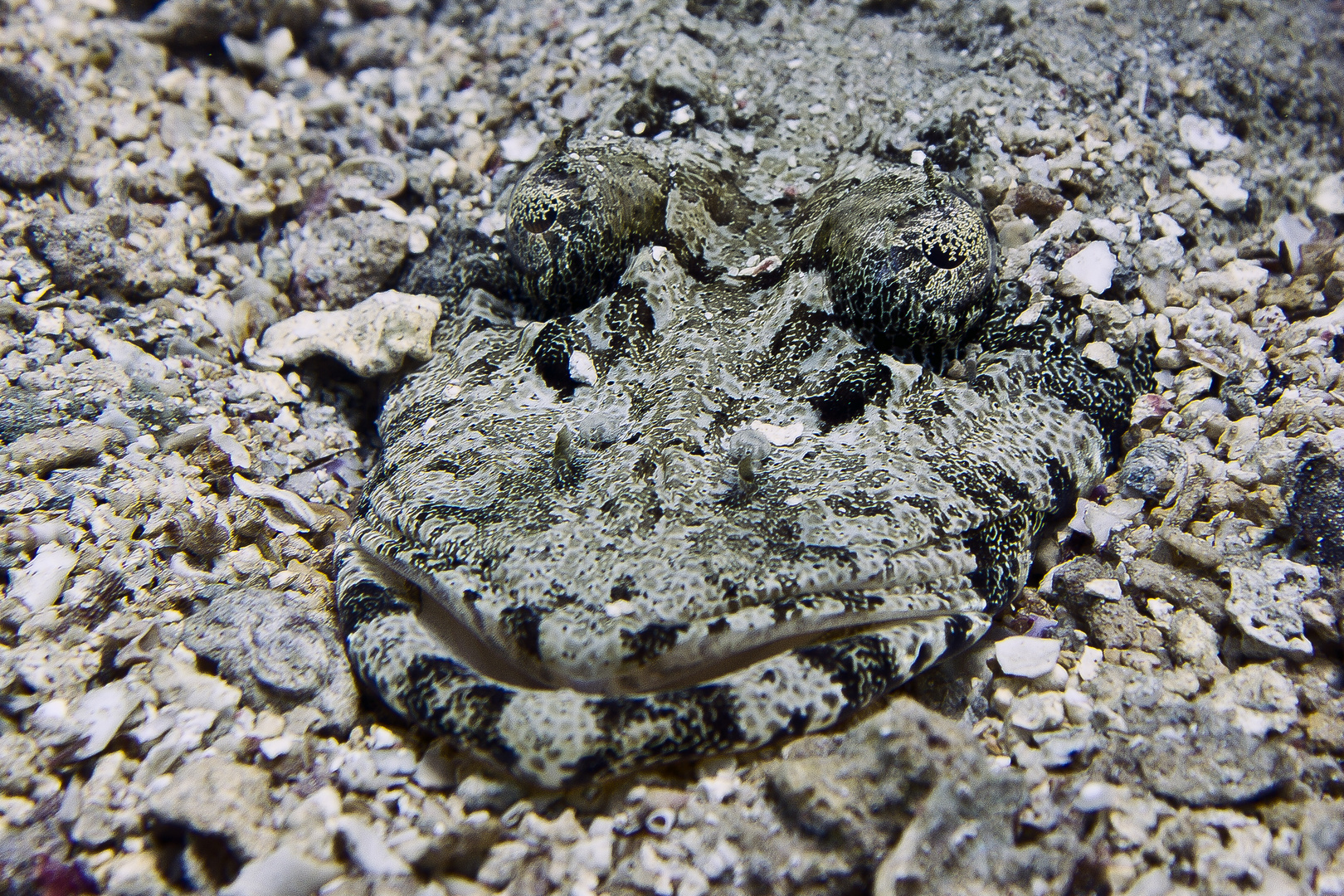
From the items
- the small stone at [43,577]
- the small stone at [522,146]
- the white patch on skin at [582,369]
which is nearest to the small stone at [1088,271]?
the white patch on skin at [582,369]

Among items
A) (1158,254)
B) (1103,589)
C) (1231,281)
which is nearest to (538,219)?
(1103,589)

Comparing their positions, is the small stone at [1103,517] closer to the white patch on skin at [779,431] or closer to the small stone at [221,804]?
the white patch on skin at [779,431]

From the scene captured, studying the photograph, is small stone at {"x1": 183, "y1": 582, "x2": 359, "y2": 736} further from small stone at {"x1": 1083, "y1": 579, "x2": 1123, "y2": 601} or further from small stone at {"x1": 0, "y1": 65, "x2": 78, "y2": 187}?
small stone at {"x1": 0, "y1": 65, "x2": 78, "y2": 187}

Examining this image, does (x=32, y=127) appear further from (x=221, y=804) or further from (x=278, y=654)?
(x=221, y=804)

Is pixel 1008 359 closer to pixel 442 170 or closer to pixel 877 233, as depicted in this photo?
pixel 877 233

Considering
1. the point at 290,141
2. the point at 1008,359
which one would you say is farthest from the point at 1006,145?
the point at 290,141
